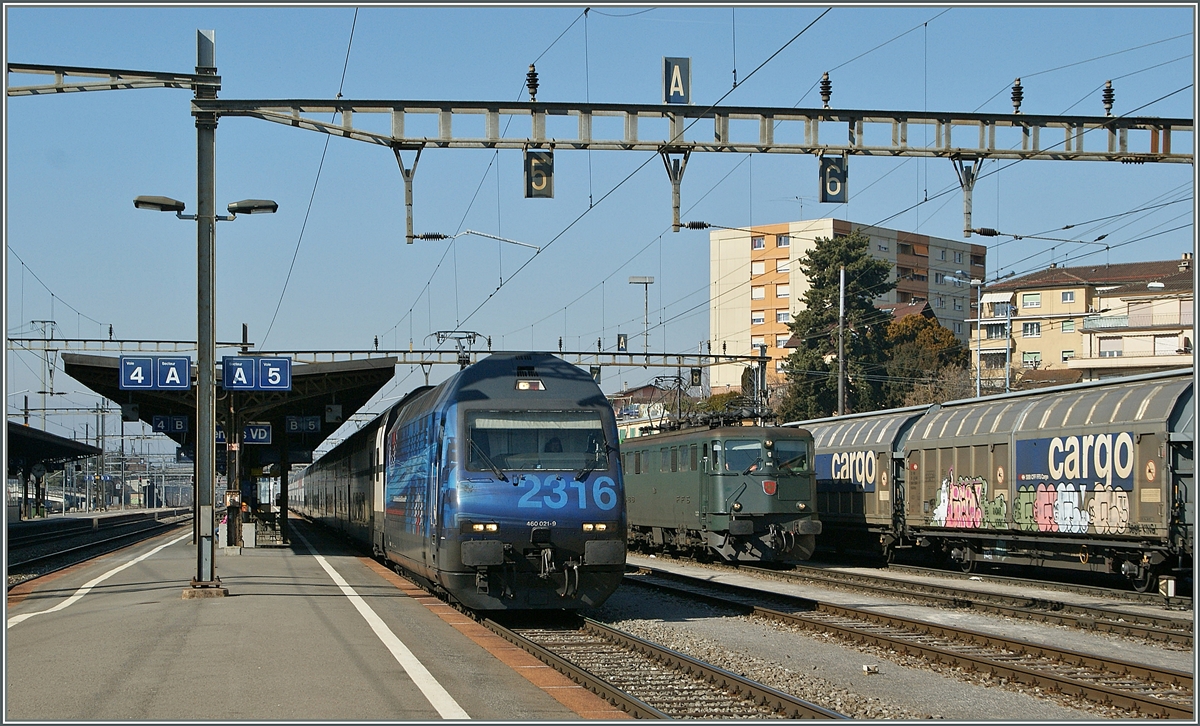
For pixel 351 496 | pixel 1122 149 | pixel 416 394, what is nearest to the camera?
pixel 1122 149

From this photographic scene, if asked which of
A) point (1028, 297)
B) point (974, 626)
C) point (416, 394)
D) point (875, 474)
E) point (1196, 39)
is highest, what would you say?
point (1028, 297)

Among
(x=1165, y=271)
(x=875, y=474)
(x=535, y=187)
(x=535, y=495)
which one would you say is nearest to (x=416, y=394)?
(x=535, y=187)

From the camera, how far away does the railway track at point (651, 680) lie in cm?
979

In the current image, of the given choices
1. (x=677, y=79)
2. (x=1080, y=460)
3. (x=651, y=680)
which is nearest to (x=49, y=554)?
(x=677, y=79)

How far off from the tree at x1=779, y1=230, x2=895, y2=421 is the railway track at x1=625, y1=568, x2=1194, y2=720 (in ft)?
152

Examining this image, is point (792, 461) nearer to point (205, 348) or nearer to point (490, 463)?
point (490, 463)

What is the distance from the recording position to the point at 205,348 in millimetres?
17906

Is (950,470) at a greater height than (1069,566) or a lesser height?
greater

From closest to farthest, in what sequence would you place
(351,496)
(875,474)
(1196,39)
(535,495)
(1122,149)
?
1. (1196,39)
2. (535,495)
3. (1122,149)
4. (875,474)
5. (351,496)

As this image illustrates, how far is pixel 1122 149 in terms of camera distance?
62.6ft

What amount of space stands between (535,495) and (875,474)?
1334cm

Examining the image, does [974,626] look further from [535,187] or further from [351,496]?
[351,496]

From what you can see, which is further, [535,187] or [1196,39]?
[535,187]

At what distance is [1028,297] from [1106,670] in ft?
253
